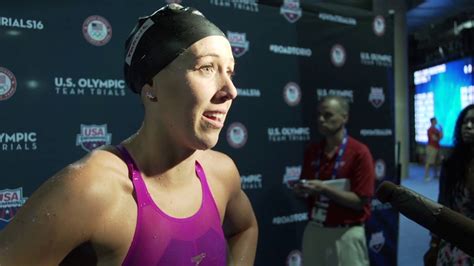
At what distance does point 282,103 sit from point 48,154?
5.46ft

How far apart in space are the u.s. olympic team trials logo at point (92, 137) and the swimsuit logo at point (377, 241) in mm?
2403

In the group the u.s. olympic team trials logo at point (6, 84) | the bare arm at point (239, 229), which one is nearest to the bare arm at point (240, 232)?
the bare arm at point (239, 229)

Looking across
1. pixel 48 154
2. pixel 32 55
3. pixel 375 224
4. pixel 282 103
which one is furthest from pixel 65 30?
pixel 375 224

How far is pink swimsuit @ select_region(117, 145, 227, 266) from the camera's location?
3.14 ft

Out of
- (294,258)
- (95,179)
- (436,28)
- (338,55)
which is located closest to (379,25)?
(338,55)

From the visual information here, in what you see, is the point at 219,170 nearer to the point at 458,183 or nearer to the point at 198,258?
the point at 198,258

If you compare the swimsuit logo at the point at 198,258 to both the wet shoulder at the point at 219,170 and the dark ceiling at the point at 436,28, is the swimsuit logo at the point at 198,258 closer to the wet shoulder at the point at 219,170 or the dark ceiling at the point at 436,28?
the wet shoulder at the point at 219,170

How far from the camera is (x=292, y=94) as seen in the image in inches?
128

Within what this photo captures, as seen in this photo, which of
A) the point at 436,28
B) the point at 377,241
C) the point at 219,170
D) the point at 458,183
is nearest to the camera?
the point at 219,170

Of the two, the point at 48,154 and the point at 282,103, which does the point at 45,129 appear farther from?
the point at 282,103

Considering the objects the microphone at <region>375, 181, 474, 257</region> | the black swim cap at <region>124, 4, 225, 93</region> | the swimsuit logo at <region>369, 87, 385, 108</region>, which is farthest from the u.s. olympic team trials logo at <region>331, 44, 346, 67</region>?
the microphone at <region>375, 181, 474, 257</region>

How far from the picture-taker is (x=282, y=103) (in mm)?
3184

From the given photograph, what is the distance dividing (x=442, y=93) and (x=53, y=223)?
763 cm

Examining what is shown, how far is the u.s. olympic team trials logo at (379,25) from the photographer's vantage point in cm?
374
